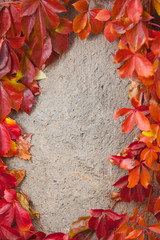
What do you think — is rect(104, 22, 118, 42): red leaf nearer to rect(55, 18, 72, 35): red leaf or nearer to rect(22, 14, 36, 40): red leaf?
rect(55, 18, 72, 35): red leaf

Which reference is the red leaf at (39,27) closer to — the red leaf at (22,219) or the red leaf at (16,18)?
the red leaf at (16,18)

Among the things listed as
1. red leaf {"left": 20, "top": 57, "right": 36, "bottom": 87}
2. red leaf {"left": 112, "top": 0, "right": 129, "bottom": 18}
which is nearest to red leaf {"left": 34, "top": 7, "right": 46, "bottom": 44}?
red leaf {"left": 20, "top": 57, "right": 36, "bottom": 87}

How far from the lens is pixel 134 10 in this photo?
0.82 metres

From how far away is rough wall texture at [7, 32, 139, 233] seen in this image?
1.01 metres

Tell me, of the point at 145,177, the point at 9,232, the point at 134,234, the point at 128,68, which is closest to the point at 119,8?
the point at 128,68

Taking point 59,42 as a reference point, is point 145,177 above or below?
below

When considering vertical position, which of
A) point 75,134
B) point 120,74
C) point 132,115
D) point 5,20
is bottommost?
point 75,134

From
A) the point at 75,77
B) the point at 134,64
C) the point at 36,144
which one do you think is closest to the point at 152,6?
the point at 134,64

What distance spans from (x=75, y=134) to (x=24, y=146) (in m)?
0.19

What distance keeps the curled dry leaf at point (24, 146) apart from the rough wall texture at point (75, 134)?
0.06 feet

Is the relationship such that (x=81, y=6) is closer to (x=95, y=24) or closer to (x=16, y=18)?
(x=95, y=24)

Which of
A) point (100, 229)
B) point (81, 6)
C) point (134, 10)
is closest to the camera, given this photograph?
point (134, 10)

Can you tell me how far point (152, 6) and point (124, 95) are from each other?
0.29 m

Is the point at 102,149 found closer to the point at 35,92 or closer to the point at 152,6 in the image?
the point at 35,92
